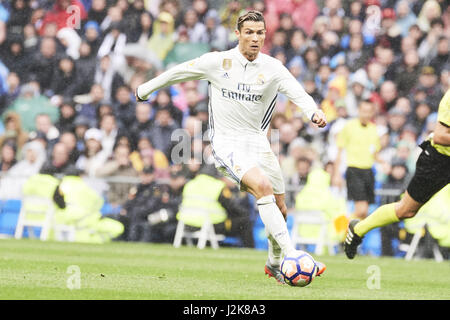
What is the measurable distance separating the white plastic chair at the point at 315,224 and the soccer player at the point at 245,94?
6819 mm

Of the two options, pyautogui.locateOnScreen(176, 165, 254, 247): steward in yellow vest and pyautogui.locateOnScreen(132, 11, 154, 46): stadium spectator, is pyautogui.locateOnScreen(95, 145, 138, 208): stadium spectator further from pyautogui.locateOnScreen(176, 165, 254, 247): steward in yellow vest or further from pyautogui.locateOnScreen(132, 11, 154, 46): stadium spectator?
pyautogui.locateOnScreen(132, 11, 154, 46): stadium spectator

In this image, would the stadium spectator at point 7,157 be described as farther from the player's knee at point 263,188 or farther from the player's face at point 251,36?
the player's knee at point 263,188

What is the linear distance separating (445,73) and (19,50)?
9.05m

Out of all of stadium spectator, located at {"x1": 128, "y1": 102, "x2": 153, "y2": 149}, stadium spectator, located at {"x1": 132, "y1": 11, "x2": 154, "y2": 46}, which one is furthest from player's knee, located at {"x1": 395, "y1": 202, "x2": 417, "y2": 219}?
stadium spectator, located at {"x1": 132, "y1": 11, "x2": 154, "y2": 46}

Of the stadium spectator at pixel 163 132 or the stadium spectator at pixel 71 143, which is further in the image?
the stadium spectator at pixel 163 132

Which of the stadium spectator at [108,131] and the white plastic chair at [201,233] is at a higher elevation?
the stadium spectator at [108,131]

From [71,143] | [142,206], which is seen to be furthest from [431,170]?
[71,143]

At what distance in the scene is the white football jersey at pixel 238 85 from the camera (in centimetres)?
1027

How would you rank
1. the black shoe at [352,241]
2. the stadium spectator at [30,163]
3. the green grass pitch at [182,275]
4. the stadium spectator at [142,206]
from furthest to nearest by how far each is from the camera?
the stadium spectator at [30,163]
the stadium spectator at [142,206]
the black shoe at [352,241]
the green grass pitch at [182,275]

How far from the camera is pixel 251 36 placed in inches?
399

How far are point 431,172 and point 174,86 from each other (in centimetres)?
1118

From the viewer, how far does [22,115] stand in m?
20.4

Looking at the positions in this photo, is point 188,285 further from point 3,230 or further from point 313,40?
point 313,40

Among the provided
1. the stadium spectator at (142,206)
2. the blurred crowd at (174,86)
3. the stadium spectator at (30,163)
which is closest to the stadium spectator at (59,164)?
the blurred crowd at (174,86)
